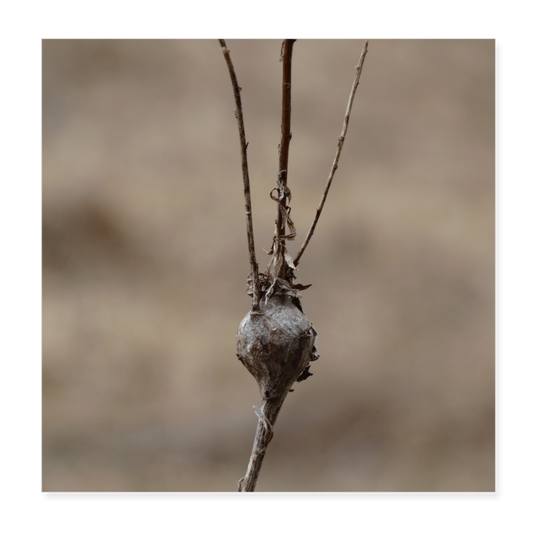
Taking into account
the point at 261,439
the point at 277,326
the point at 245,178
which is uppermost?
the point at 245,178

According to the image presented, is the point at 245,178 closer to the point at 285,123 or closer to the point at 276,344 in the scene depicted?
the point at 285,123

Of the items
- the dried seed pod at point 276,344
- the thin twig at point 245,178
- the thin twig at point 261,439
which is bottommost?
the thin twig at point 261,439

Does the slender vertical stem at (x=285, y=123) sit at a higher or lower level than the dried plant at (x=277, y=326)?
higher

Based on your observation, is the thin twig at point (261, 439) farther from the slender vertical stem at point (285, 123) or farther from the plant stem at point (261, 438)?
the slender vertical stem at point (285, 123)

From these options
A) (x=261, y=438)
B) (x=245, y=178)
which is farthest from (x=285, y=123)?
(x=261, y=438)

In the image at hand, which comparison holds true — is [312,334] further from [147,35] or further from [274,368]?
[147,35]

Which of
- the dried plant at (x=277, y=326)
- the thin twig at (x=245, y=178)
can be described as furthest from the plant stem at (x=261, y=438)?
the thin twig at (x=245, y=178)

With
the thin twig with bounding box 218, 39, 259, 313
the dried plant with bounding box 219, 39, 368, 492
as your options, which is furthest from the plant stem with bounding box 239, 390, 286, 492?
the thin twig with bounding box 218, 39, 259, 313
